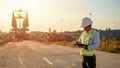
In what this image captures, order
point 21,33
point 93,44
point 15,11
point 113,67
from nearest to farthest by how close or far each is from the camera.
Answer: point 93,44, point 113,67, point 21,33, point 15,11

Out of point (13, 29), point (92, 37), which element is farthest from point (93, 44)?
point (13, 29)

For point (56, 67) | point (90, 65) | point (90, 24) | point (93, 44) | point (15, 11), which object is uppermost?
point (15, 11)

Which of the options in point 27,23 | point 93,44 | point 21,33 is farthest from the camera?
point 27,23

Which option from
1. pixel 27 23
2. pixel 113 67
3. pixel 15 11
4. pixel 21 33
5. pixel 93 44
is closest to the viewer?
pixel 93 44

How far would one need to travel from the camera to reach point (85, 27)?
695 cm

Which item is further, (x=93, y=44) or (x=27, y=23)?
(x=27, y=23)

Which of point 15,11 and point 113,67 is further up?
point 15,11

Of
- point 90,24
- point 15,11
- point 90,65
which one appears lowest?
point 90,65

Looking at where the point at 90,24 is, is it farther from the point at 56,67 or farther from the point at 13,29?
the point at 13,29

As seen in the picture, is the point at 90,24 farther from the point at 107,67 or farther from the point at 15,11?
the point at 15,11

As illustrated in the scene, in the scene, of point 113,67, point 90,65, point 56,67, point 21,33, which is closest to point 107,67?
point 113,67

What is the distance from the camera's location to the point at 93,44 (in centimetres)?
685

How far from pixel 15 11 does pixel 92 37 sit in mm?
165458

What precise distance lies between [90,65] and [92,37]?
70cm
